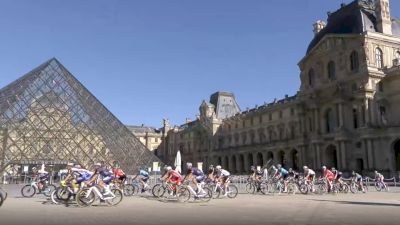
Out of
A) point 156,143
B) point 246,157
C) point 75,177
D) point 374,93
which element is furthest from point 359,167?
point 156,143

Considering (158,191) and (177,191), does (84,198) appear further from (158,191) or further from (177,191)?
(158,191)

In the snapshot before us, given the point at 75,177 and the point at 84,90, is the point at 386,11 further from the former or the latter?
the point at 75,177

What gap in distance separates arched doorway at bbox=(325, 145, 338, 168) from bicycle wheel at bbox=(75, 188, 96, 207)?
1568 inches

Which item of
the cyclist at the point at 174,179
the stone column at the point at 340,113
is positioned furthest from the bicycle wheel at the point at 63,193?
the stone column at the point at 340,113

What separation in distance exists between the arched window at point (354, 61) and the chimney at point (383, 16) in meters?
4.22

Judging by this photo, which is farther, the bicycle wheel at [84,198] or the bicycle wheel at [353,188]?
the bicycle wheel at [353,188]

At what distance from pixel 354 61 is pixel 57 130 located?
32.4m

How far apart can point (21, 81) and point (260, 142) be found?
3814 centimetres

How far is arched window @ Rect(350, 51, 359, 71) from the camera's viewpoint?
4700 cm

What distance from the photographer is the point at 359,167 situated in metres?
45.4

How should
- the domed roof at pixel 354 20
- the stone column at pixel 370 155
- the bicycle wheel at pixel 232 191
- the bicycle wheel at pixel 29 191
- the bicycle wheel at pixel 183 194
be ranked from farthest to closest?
the domed roof at pixel 354 20 < the stone column at pixel 370 155 < the bicycle wheel at pixel 29 191 < the bicycle wheel at pixel 232 191 < the bicycle wheel at pixel 183 194

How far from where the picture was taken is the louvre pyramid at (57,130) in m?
33.7

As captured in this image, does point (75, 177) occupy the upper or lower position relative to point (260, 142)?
lower

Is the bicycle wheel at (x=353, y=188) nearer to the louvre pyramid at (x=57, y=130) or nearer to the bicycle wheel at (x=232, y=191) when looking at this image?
the bicycle wheel at (x=232, y=191)
